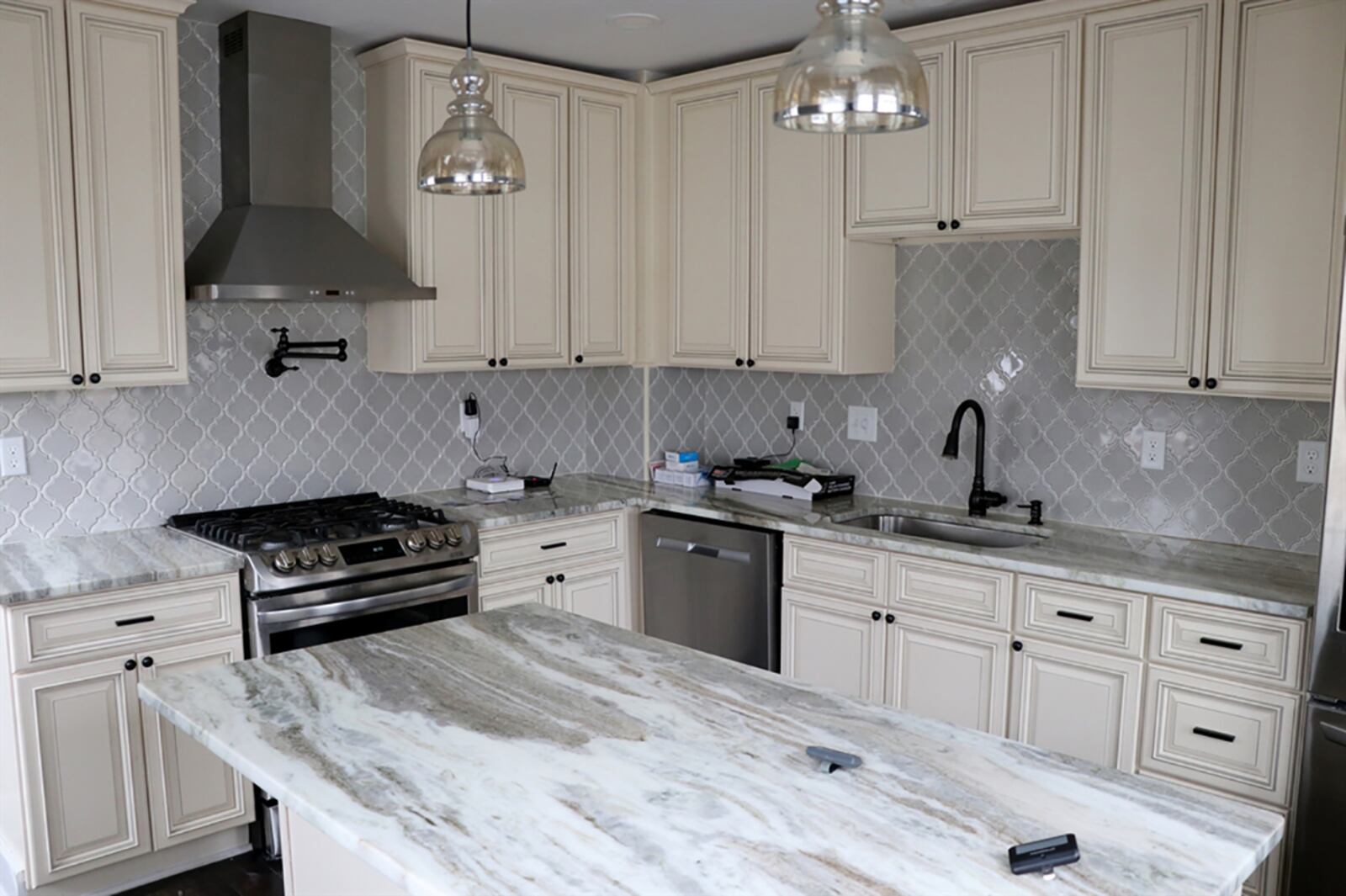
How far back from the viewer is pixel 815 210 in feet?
13.3

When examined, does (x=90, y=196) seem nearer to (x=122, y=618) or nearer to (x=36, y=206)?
(x=36, y=206)

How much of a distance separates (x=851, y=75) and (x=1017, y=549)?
7.18 ft

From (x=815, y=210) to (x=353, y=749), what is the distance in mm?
2788

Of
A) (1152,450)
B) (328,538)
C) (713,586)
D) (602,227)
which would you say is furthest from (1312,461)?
(328,538)

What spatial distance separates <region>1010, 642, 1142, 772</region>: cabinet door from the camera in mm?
3061

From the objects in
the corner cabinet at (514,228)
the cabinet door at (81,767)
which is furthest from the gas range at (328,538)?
the corner cabinet at (514,228)

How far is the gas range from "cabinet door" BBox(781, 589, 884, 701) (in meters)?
1.14

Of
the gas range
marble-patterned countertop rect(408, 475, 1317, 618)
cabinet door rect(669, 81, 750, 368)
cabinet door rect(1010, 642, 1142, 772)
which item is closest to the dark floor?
the gas range

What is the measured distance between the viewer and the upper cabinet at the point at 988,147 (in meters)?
3.41

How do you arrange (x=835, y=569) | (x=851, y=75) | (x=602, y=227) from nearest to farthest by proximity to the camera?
(x=851, y=75), (x=835, y=569), (x=602, y=227)

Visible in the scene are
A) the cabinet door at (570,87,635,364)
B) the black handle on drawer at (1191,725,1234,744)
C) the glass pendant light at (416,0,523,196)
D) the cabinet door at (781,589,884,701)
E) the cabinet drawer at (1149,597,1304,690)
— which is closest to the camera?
the glass pendant light at (416,0,523,196)

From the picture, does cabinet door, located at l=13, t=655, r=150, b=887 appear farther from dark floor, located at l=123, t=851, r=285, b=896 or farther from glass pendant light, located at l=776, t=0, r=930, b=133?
glass pendant light, located at l=776, t=0, r=930, b=133

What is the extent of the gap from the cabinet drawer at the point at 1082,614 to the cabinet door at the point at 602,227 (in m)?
2.02

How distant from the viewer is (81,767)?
3.02 metres
